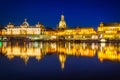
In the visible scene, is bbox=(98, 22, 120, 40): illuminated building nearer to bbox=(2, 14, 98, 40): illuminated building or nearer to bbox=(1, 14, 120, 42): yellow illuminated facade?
bbox=(1, 14, 120, 42): yellow illuminated facade

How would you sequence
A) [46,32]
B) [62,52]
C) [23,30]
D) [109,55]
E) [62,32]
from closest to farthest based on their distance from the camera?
[109,55], [62,52], [62,32], [23,30], [46,32]

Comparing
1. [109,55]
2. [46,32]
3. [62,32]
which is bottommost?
[109,55]

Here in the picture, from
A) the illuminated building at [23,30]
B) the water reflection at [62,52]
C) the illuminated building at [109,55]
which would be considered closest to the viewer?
the illuminated building at [109,55]

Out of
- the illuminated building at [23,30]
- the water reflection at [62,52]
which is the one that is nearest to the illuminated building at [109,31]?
the illuminated building at [23,30]

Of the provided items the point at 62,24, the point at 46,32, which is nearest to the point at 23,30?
the point at 46,32

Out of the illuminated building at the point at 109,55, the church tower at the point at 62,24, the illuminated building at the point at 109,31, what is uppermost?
the church tower at the point at 62,24

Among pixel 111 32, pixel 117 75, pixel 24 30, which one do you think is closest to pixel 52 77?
pixel 117 75

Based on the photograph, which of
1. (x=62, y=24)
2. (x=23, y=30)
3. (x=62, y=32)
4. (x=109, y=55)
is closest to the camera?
(x=109, y=55)

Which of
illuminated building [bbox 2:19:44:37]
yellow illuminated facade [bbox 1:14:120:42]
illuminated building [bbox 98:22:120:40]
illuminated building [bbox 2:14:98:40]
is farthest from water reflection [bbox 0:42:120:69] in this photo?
illuminated building [bbox 2:19:44:37]

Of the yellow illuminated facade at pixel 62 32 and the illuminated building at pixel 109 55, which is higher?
the yellow illuminated facade at pixel 62 32

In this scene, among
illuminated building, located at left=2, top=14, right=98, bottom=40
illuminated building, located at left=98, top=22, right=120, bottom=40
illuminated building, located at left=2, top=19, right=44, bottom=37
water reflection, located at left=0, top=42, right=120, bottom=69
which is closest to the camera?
water reflection, located at left=0, top=42, right=120, bottom=69

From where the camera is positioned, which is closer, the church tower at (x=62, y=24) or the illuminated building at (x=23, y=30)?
the illuminated building at (x=23, y=30)

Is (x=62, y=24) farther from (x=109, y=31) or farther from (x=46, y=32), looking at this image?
(x=109, y=31)

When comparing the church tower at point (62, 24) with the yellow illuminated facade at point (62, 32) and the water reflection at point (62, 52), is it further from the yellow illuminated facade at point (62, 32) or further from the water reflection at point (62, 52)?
the water reflection at point (62, 52)
